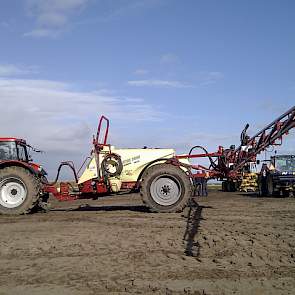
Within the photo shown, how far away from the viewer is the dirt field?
5578mm

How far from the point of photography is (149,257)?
6.98m

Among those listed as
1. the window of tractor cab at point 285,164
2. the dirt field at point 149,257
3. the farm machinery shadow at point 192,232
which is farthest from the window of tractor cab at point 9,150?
the window of tractor cab at point 285,164

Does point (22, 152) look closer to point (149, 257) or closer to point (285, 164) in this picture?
point (149, 257)

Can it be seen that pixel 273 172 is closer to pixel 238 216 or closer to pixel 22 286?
pixel 238 216

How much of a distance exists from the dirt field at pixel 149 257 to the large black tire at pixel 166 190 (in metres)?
1.80

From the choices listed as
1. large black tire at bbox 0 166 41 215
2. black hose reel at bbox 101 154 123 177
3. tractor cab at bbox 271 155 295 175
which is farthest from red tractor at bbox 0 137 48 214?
tractor cab at bbox 271 155 295 175

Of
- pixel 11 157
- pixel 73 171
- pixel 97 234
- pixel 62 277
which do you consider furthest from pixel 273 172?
pixel 62 277

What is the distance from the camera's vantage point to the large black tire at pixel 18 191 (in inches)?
531

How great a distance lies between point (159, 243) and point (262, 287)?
2868mm

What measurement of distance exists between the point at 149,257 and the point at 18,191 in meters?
7.70

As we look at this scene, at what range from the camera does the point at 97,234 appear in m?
9.11

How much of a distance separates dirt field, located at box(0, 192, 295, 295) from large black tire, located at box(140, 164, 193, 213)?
1797mm

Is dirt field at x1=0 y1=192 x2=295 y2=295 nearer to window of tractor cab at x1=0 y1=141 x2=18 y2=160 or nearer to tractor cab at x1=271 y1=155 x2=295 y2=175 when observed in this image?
window of tractor cab at x1=0 y1=141 x2=18 y2=160

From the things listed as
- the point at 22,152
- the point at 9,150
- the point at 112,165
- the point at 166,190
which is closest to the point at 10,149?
the point at 9,150
